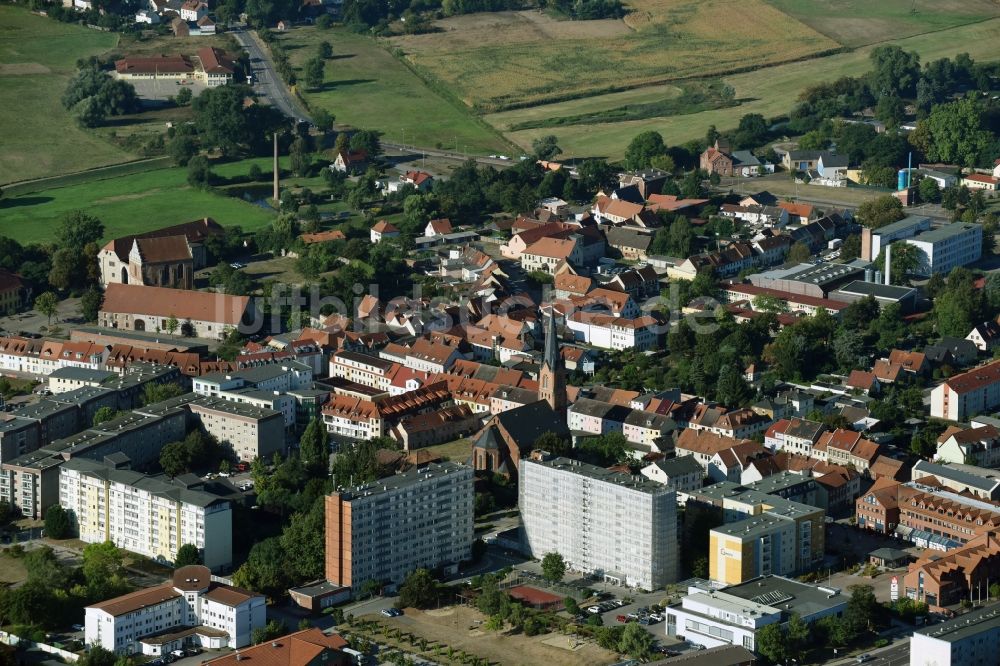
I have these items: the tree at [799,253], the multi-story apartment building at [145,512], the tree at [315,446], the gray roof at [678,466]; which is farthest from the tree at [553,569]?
the tree at [799,253]

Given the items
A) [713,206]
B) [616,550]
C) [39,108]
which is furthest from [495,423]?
[39,108]

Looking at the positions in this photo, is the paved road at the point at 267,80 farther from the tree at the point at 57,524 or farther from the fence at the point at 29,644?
the fence at the point at 29,644

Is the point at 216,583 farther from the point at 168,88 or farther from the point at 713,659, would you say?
the point at 168,88

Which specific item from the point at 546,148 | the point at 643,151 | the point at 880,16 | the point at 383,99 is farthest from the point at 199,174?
the point at 880,16

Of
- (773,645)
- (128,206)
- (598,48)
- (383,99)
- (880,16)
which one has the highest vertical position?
(880,16)

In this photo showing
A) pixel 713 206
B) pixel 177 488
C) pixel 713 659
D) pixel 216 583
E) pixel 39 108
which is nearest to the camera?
pixel 713 659

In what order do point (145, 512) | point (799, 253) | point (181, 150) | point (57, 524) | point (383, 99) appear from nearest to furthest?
point (145, 512) → point (57, 524) → point (799, 253) → point (181, 150) → point (383, 99)

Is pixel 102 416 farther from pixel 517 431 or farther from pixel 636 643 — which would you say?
pixel 636 643
